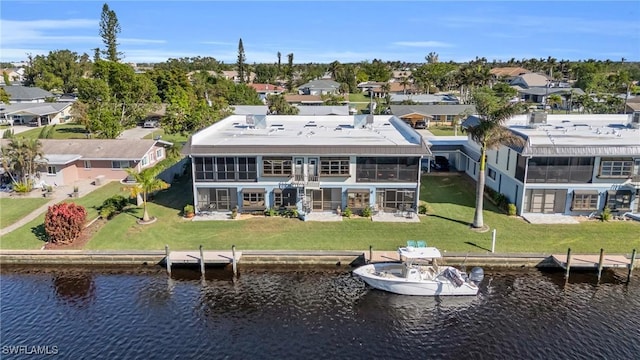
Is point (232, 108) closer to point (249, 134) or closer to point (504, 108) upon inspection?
point (249, 134)

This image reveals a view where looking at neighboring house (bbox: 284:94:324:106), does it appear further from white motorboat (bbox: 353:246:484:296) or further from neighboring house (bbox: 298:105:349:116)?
white motorboat (bbox: 353:246:484:296)

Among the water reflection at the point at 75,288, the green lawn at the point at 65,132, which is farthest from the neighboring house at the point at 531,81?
the water reflection at the point at 75,288

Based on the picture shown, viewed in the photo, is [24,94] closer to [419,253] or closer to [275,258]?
[275,258]

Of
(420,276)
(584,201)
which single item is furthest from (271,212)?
(584,201)

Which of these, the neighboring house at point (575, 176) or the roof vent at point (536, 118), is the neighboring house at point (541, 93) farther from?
the neighboring house at point (575, 176)

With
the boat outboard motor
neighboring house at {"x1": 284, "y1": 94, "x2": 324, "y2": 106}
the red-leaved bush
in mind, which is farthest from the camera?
neighboring house at {"x1": 284, "y1": 94, "x2": 324, "y2": 106}

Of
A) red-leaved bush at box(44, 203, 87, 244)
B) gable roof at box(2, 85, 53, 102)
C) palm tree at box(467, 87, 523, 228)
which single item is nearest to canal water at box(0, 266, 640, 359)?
red-leaved bush at box(44, 203, 87, 244)

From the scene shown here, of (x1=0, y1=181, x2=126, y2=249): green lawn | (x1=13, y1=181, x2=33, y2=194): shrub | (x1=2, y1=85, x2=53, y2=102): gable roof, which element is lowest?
(x1=0, y1=181, x2=126, y2=249): green lawn
